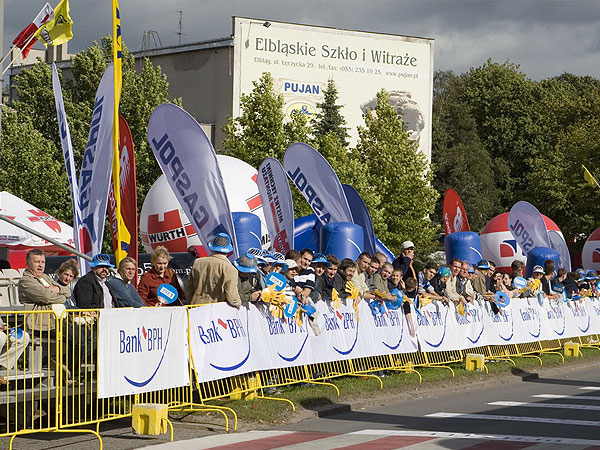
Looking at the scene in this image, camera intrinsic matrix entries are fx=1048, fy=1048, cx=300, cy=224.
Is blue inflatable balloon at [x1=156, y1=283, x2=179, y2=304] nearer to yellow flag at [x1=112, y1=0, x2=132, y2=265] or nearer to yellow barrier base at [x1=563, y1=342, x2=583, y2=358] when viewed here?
yellow flag at [x1=112, y1=0, x2=132, y2=265]

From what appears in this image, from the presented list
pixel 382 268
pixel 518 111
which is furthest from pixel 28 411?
pixel 518 111

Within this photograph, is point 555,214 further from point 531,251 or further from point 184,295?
point 184,295

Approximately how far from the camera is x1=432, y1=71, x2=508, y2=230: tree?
72.1 meters

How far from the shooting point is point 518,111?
258 ft

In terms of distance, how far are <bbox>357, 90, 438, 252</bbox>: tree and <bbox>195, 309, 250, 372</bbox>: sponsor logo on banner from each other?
3504 cm

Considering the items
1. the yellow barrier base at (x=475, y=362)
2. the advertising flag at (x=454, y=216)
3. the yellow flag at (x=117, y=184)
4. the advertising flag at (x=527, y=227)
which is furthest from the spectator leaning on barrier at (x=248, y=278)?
the advertising flag at (x=527, y=227)

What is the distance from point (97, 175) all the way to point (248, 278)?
3.40 meters

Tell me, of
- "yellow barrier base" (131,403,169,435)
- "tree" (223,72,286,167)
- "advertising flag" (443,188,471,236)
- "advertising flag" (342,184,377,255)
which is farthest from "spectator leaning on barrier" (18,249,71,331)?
"tree" (223,72,286,167)

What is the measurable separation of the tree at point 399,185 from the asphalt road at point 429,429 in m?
33.0

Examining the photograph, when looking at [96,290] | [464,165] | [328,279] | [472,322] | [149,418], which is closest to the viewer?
[149,418]

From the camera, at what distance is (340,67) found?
2694 inches

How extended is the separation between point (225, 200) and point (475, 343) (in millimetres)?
5531

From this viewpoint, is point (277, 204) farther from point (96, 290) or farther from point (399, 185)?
point (399, 185)

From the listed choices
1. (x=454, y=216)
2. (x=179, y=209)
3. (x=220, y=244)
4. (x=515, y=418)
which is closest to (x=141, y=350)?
(x=220, y=244)
